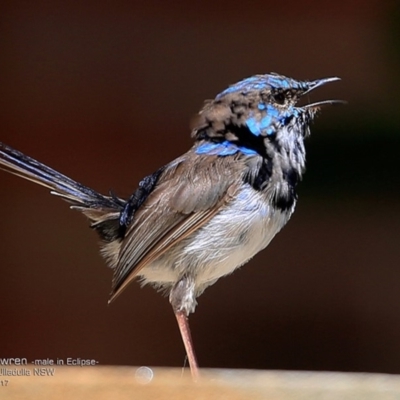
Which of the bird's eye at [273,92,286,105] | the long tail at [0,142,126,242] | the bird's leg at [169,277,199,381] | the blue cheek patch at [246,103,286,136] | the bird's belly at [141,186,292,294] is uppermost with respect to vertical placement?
the bird's eye at [273,92,286,105]

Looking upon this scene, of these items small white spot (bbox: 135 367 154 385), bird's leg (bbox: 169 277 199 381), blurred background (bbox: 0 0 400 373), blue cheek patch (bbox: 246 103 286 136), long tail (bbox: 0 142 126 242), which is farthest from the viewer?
blurred background (bbox: 0 0 400 373)

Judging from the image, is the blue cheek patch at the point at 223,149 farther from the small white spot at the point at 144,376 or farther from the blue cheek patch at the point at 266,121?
the small white spot at the point at 144,376

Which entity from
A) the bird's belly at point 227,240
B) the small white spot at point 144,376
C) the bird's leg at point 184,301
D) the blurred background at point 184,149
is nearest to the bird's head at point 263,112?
the bird's belly at point 227,240

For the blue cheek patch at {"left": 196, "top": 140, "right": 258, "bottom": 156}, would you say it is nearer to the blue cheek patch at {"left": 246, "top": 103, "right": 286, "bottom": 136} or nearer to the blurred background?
the blue cheek patch at {"left": 246, "top": 103, "right": 286, "bottom": 136}

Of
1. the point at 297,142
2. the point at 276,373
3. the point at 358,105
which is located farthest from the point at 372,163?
the point at 276,373

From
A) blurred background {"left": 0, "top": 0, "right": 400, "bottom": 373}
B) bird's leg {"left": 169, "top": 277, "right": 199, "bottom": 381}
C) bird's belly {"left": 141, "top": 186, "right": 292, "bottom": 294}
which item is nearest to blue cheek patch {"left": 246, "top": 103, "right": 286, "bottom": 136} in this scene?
bird's belly {"left": 141, "top": 186, "right": 292, "bottom": 294}

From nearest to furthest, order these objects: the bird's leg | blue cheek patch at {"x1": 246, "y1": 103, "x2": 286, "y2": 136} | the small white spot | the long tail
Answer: the small white spot
blue cheek patch at {"x1": 246, "y1": 103, "x2": 286, "y2": 136}
the bird's leg
the long tail
